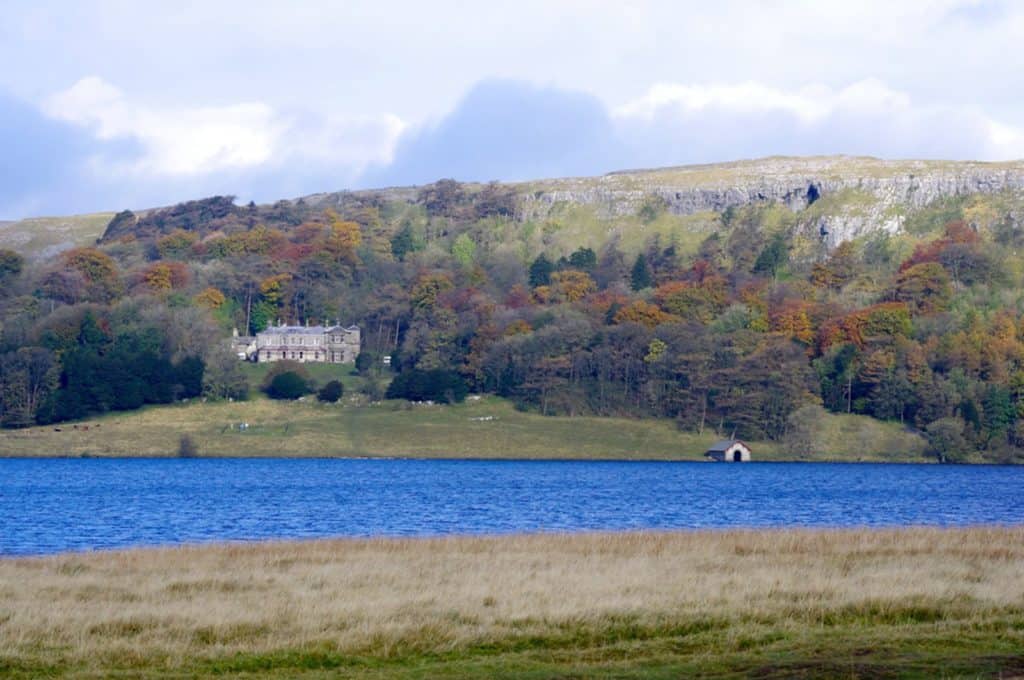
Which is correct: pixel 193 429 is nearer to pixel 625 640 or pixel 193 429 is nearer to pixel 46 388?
pixel 46 388

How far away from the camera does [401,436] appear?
135000 mm

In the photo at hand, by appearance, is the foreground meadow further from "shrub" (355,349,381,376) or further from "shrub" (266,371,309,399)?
"shrub" (355,349,381,376)

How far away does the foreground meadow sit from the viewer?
66.8 ft

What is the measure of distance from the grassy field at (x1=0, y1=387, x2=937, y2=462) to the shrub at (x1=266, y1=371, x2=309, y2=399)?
191 inches

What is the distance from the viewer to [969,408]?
137 metres

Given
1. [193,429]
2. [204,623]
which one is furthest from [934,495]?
[193,429]

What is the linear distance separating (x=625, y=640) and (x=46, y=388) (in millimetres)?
133079

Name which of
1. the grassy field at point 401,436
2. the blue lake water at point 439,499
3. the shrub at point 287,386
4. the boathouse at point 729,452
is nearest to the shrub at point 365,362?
the shrub at point 287,386

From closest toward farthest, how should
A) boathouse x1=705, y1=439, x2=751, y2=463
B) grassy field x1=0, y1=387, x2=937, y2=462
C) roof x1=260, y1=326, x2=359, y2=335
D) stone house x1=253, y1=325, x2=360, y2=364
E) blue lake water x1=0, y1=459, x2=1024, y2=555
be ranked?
blue lake water x1=0, y1=459, x2=1024, y2=555 → grassy field x1=0, y1=387, x2=937, y2=462 → boathouse x1=705, y1=439, x2=751, y2=463 → stone house x1=253, y1=325, x2=360, y2=364 → roof x1=260, y1=326, x2=359, y2=335

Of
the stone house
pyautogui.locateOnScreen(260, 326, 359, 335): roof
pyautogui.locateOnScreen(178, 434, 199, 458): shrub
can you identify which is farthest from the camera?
pyautogui.locateOnScreen(260, 326, 359, 335): roof

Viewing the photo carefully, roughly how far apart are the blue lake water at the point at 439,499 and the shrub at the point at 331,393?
71.6ft

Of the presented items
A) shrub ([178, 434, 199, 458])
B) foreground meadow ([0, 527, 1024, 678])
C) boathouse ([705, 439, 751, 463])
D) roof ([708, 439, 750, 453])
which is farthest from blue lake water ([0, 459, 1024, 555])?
foreground meadow ([0, 527, 1024, 678])

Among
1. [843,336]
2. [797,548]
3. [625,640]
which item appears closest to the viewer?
[625,640]

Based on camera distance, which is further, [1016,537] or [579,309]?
[579,309]
